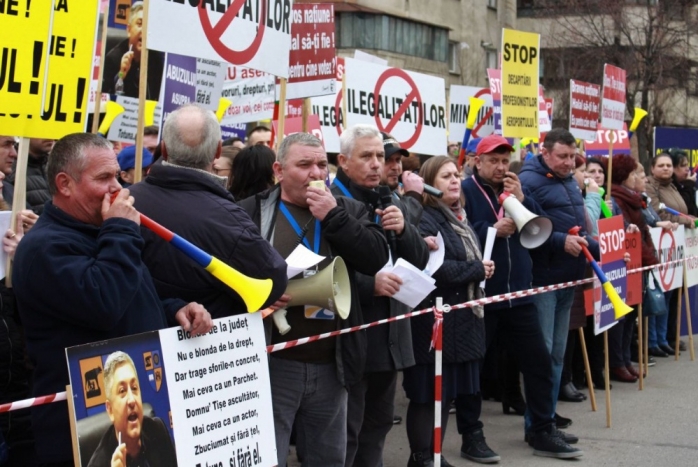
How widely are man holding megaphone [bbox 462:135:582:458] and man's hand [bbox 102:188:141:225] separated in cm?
390

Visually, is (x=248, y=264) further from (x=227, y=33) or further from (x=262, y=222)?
(x=227, y=33)

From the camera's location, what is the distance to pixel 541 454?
757 centimetres

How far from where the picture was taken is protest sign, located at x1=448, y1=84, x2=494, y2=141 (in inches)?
566

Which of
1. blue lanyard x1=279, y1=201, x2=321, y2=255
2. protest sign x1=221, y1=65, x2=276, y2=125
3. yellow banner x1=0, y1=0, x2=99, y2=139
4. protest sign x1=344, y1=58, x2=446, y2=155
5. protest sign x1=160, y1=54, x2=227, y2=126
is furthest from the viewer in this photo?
protest sign x1=221, y1=65, x2=276, y2=125

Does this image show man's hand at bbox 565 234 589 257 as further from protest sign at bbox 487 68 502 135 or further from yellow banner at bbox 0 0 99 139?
protest sign at bbox 487 68 502 135

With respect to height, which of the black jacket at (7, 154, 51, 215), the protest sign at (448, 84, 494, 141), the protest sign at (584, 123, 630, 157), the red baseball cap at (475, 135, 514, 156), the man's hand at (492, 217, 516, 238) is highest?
the protest sign at (448, 84, 494, 141)

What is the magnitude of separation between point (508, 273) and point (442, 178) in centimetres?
95

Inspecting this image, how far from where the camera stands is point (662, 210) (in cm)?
1241

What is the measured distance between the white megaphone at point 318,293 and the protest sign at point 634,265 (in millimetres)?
5144

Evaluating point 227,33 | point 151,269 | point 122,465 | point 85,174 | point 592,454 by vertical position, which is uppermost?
point 227,33

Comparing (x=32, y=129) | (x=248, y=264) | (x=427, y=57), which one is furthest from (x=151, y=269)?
(x=427, y=57)

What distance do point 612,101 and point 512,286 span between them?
18.7 ft

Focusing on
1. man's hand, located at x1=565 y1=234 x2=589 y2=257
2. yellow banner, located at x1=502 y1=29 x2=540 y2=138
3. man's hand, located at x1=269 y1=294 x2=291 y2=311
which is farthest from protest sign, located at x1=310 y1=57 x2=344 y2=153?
man's hand, located at x1=269 y1=294 x2=291 y2=311

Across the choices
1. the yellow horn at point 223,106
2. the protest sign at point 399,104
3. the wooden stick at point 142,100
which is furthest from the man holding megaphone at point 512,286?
the yellow horn at point 223,106
